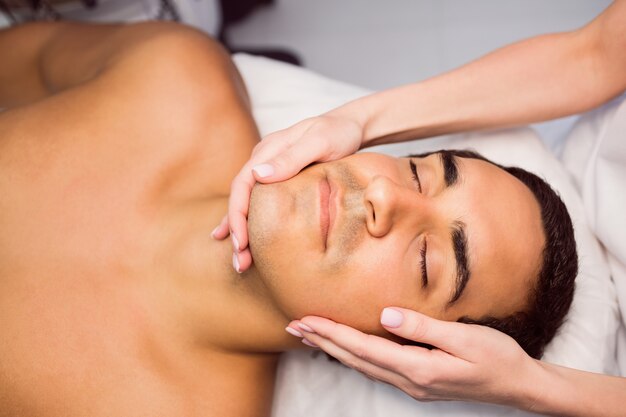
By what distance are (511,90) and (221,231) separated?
962 mm

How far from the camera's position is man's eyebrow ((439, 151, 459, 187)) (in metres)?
1.16

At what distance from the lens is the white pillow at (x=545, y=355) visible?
4.42 feet

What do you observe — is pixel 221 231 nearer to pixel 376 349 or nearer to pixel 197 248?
pixel 197 248

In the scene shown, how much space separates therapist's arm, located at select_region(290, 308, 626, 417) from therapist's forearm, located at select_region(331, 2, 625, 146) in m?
0.62

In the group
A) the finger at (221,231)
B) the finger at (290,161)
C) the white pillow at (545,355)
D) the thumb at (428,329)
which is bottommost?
the white pillow at (545,355)

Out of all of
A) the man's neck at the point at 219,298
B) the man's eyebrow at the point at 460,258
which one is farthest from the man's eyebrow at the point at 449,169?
the man's neck at the point at 219,298

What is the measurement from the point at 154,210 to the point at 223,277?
0.33 meters

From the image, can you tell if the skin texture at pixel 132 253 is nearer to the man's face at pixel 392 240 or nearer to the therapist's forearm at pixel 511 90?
the man's face at pixel 392 240

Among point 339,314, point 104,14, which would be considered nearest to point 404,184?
point 339,314

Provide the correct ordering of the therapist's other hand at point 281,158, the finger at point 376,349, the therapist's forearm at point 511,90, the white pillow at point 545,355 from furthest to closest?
the therapist's forearm at point 511,90
the white pillow at point 545,355
the therapist's other hand at point 281,158
the finger at point 376,349

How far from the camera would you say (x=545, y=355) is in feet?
4.44

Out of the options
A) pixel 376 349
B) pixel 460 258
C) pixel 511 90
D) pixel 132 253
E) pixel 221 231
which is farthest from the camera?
pixel 511 90

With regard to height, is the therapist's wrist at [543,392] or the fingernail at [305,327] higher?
the fingernail at [305,327]

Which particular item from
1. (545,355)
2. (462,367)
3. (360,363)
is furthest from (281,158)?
(545,355)
